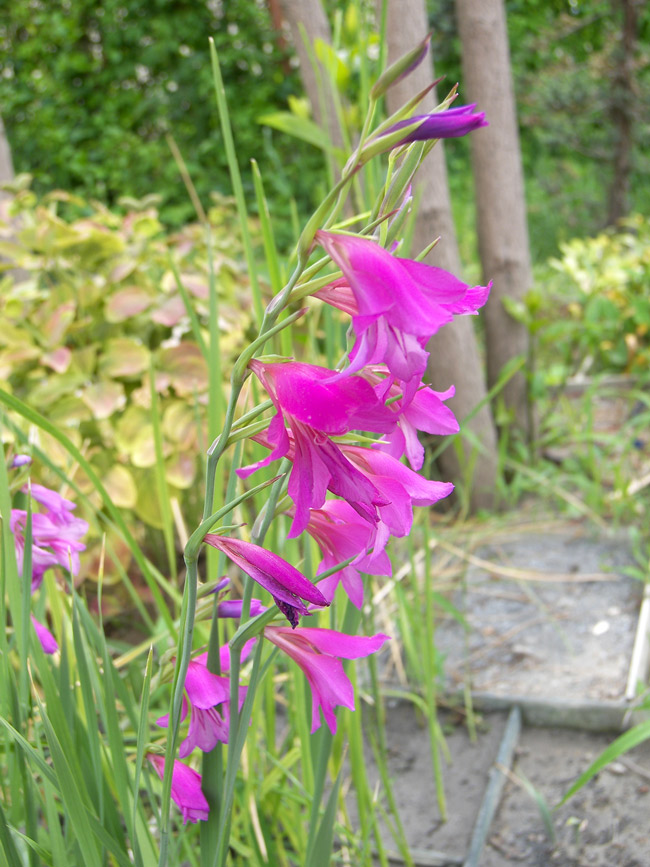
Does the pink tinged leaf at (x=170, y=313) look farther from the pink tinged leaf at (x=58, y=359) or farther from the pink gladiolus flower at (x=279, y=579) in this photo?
the pink gladiolus flower at (x=279, y=579)

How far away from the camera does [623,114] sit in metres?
5.04

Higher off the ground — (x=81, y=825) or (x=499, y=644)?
(x=81, y=825)

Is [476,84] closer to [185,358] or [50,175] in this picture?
[185,358]

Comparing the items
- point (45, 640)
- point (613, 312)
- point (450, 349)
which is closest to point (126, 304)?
point (450, 349)

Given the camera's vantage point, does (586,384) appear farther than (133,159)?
No

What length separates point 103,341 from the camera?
6.01ft

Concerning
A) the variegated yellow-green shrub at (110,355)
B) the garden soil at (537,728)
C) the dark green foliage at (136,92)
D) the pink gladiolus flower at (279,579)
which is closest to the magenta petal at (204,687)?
the pink gladiolus flower at (279,579)

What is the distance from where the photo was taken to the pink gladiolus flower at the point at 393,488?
400mm

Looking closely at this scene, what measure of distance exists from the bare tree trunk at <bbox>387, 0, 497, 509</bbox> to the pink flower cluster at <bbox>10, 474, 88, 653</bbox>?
1.44 meters

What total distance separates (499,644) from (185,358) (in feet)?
3.01

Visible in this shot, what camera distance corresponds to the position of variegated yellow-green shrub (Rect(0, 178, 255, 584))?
1.66 meters

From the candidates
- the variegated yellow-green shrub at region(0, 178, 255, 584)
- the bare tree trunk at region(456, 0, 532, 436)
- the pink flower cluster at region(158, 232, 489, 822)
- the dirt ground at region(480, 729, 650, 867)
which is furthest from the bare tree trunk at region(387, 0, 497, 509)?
the pink flower cluster at region(158, 232, 489, 822)

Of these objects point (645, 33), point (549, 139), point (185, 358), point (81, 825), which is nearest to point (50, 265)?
point (185, 358)

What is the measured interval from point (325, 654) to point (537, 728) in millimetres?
997
